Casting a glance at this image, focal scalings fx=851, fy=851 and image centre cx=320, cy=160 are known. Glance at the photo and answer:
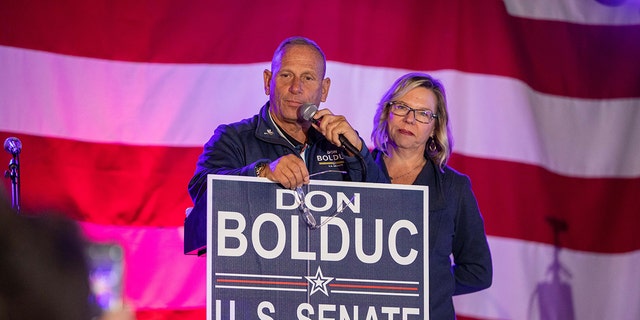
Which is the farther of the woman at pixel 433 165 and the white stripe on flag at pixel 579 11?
the white stripe on flag at pixel 579 11

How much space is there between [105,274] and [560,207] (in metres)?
4.00

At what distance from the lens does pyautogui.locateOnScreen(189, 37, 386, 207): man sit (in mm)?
2415

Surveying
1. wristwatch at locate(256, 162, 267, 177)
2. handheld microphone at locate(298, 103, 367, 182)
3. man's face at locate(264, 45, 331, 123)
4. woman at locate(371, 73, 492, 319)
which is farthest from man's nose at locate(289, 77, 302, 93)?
wristwatch at locate(256, 162, 267, 177)

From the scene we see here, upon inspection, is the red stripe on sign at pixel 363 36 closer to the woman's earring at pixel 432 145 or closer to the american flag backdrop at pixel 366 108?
the american flag backdrop at pixel 366 108

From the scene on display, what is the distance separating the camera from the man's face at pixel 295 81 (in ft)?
8.55

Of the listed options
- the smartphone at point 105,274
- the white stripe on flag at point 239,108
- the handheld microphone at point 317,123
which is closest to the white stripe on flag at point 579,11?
the white stripe on flag at point 239,108

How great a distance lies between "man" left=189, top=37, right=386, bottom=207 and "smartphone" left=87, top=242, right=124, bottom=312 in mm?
1716

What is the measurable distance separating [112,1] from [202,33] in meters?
0.43

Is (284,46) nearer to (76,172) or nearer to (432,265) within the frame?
(432,265)

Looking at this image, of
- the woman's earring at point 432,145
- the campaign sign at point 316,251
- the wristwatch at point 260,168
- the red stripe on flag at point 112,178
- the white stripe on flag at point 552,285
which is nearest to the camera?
the campaign sign at point 316,251

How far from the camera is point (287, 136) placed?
2.63 m

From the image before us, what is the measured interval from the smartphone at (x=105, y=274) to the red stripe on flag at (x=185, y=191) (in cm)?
289

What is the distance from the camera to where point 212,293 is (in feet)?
6.37

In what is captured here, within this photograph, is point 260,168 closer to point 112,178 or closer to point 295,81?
point 295,81
